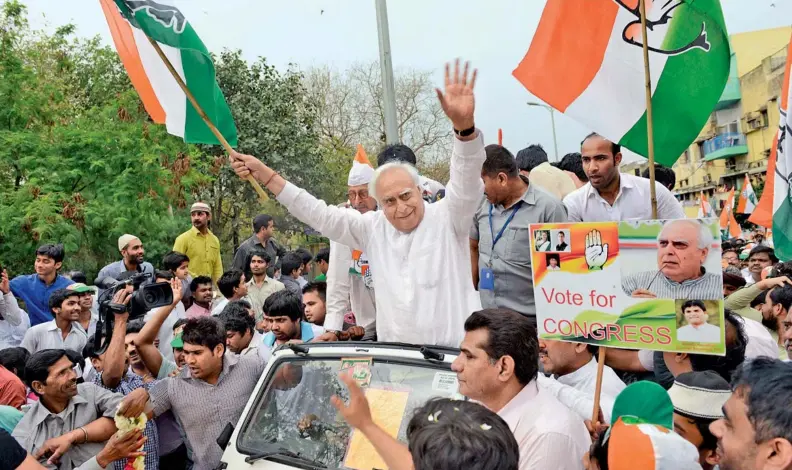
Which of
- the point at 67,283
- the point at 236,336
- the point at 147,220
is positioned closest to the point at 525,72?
the point at 236,336

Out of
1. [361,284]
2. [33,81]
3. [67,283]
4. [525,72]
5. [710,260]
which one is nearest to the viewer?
[710,260]

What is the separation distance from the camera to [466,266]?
3879mm

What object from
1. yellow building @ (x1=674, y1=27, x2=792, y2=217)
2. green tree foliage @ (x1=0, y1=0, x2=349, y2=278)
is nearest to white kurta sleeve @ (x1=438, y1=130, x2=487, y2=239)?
green tree foliage @ (x1=0, y1=0, x2=349, y2=278)

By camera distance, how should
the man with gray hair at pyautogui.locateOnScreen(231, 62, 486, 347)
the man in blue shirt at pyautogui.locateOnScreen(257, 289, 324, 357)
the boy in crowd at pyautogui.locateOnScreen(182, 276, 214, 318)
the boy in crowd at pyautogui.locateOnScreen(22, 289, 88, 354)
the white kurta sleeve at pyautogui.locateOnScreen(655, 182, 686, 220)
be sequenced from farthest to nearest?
1. the boy in crowd at pyautogui.locateOnScreen(182, 276, 214, 318)
2. the boy in crowd at pyautogui.locateOnScreen(22, 289, 88, 354)
3. the man in blue shirt at pyautogui.locateOnScreen(257, 289, 324, 357)
4. the white kurta sleeve at pyautogui.locateOnScreen(655, 182, 686, 220)
5. the man with gray hair at pyautogui.locateOnScreen(231, 62, 486, 347)

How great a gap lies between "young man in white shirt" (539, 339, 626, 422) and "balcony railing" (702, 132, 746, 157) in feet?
184

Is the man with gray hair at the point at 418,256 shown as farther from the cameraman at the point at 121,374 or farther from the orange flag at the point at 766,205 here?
the orange flag at the point at 766,205

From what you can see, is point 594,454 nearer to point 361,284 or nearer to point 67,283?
point 361,284

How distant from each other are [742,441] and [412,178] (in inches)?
87.0

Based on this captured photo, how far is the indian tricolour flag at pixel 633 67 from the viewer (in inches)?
151

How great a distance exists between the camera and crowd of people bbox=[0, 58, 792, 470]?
2.11 meters

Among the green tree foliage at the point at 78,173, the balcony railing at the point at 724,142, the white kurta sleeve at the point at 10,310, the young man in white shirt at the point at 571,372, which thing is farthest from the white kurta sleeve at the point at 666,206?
the balcony railing at the point at 724,142

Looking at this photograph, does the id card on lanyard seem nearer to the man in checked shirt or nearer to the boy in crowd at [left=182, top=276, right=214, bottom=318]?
the man in checked shirt

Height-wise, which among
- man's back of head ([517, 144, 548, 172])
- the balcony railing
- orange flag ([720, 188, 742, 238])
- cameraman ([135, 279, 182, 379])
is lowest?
cameraman ([135, 279, 182, 379])

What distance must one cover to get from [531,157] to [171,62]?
3.33m
